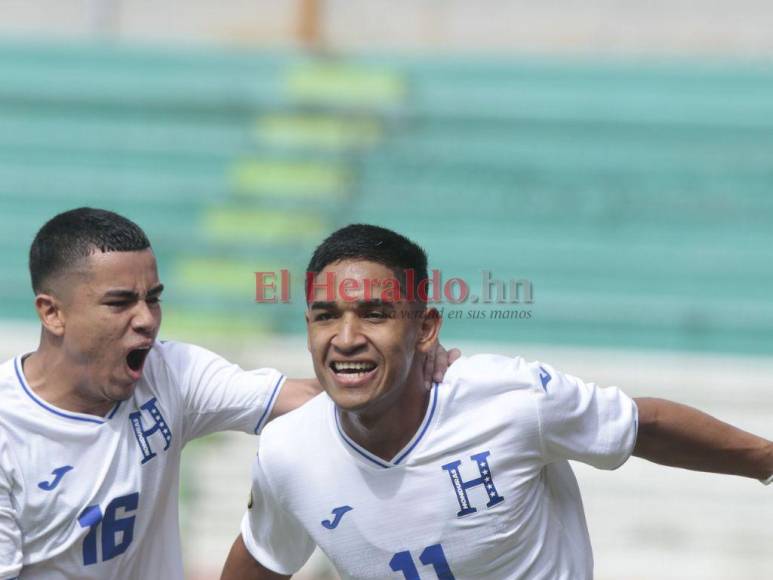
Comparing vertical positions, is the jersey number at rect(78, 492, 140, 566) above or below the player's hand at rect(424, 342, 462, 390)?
below

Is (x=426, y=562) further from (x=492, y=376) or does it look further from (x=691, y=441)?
(x=691, y=441)

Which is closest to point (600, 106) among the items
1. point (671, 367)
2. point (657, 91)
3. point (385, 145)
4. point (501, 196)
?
point (657, 91)

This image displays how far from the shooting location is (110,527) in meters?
3.16

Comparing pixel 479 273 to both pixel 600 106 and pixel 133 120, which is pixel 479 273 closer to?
pixel 600 106

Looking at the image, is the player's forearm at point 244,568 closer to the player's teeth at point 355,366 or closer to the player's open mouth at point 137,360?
the player's open mouth at point 137,360

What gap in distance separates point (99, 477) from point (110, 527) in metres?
0.13

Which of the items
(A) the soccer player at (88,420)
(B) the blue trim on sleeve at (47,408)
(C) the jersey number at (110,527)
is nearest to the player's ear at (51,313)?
(A) the soccer player at (88,420)

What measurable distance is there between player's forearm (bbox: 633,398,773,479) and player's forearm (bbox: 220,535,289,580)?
98 centimetres

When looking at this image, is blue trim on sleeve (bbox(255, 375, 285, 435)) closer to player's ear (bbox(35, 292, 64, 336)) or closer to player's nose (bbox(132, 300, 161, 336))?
player's nose (bbox(132, 300, 161, 336))

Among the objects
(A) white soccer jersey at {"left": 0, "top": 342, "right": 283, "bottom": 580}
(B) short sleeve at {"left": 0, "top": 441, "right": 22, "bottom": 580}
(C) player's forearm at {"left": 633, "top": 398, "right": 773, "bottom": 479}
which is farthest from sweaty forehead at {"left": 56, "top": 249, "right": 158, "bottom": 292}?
(C) player's forearm at {"left": 633, "top": 398, "right": 773, "bottom": 479}

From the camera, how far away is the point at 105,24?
30.7 ft

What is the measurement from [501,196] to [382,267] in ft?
19.4

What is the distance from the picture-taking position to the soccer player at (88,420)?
10.2ft

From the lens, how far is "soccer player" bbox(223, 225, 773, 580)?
281 centimetres
